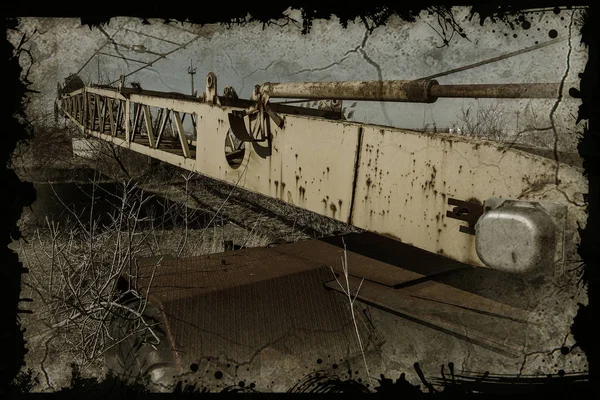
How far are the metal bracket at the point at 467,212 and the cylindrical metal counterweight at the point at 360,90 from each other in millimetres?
564

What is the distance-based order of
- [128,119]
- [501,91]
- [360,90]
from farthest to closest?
[128,119]
[360,90]
[501,91]

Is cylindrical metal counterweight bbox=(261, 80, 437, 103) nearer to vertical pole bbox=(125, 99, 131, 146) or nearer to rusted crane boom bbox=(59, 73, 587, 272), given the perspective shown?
rusted crane boom bbox=(59, 73, 587, 272)

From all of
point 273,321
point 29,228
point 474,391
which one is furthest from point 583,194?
point 29,228

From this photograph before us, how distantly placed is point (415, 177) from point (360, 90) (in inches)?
23.7

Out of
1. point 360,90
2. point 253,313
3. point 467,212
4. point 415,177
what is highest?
point 360,90

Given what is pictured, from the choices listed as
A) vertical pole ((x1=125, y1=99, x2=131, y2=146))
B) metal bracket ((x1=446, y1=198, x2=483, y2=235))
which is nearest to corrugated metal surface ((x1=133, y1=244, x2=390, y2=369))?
metal bracket ((x1=446, y1=198, x2=483, y2=235))

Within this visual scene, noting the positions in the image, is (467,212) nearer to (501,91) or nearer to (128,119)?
(501,91)

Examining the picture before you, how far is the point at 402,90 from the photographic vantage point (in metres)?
2.46

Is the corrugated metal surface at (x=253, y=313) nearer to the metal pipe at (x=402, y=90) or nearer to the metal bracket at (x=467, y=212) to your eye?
the metal bracket at (x=467, y=212)

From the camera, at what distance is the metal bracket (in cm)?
209

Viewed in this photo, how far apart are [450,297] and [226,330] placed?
128 centimetres

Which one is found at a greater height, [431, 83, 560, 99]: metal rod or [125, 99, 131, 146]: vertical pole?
[431, 83, 560, 99]: metal rod

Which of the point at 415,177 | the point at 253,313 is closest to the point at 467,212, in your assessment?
the point at 415,177

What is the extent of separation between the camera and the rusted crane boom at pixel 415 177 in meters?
1.80
